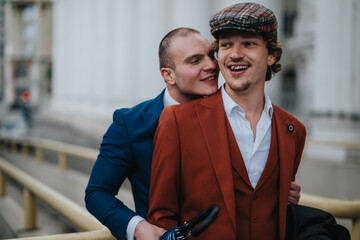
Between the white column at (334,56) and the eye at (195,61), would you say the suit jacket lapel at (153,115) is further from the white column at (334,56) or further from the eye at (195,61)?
the white column at (334,56)

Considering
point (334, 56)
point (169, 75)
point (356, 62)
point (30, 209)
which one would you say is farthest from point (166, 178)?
point (334, 56)

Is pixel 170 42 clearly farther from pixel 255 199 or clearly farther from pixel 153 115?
pixel 255 199

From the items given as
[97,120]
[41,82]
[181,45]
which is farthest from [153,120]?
[41,82]

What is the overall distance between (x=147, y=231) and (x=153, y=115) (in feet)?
1.87

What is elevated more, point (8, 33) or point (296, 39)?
point (8, 33)

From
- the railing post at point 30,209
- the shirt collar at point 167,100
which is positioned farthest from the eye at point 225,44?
the railing post at point 30,209

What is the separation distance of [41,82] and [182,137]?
68.8 metres

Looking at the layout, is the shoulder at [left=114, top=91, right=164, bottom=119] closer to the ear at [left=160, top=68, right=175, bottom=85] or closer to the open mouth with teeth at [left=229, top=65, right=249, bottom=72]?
the ear at [left=160, top=68, right=175, bottom=85]

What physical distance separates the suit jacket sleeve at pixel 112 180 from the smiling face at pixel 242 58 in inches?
22.5

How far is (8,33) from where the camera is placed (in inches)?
3137

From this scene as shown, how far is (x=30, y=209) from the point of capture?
14.2 feet

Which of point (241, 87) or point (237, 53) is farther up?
point (237, 53)

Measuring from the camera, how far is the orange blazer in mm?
1554

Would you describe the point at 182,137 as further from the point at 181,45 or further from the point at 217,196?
the point at 181,45
